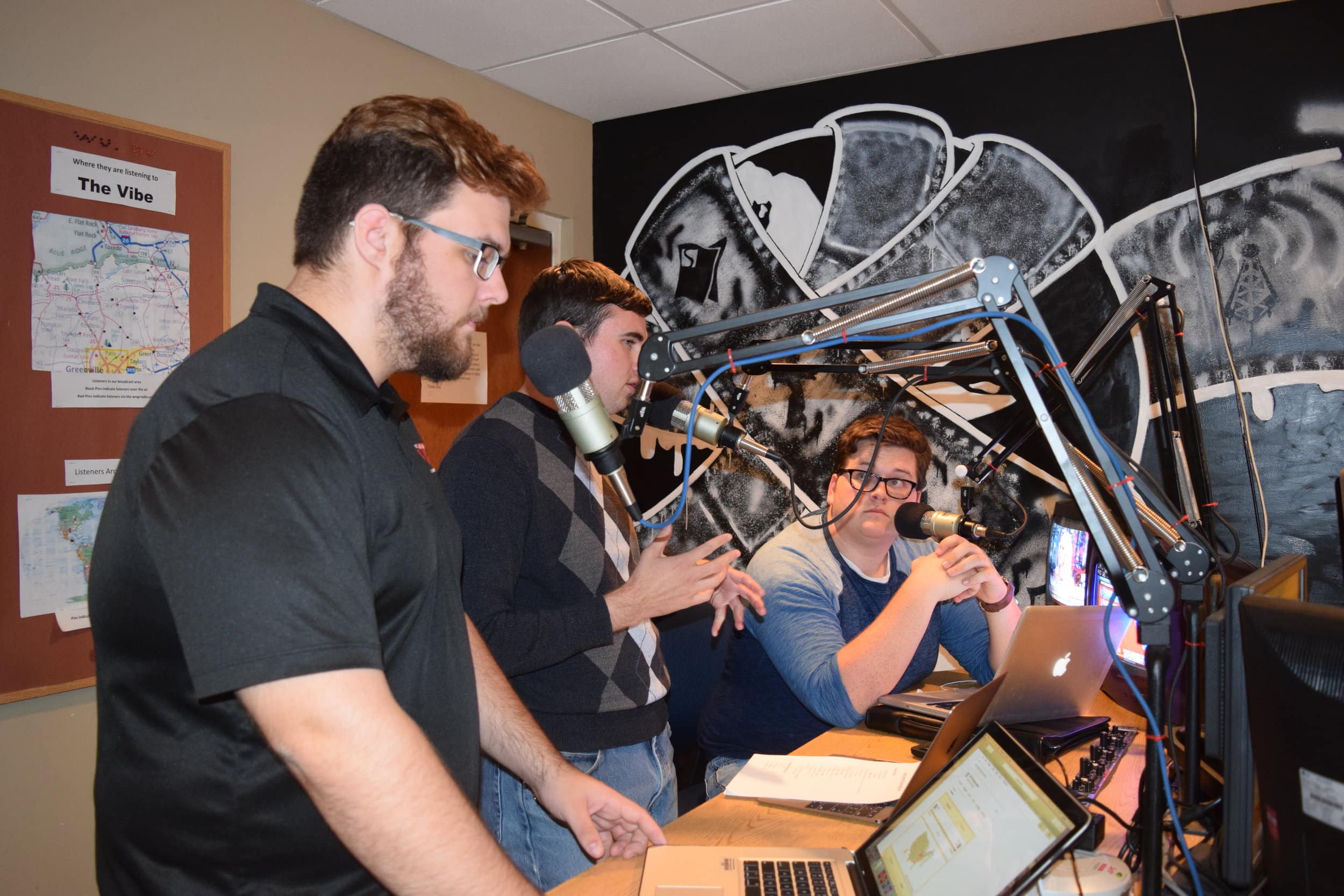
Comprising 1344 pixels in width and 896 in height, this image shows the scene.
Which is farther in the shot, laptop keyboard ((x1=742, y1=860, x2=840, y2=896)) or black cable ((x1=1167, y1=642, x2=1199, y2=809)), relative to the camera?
laptop keyboard ((x1=742, y1=860, x2=840, y2=896))

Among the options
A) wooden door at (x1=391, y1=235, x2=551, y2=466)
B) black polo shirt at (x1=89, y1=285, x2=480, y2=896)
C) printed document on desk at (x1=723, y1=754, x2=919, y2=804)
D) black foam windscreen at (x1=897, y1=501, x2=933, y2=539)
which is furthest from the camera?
wooden door at (x1=391, y1=235, x2=551, y2=466)

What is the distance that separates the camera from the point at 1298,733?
0.94 m

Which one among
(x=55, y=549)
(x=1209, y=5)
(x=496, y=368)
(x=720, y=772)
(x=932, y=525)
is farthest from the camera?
(x=496, y=368)

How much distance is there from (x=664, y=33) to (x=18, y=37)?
1863 millimetres

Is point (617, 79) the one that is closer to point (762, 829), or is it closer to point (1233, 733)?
point (762, 829)

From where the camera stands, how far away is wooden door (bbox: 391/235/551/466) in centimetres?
353

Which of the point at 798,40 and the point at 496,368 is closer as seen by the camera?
the point at 798,40

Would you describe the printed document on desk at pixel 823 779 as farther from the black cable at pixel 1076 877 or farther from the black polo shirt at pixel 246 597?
the black polo shirt at pixel 246 597

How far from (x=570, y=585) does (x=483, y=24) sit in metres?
2.10

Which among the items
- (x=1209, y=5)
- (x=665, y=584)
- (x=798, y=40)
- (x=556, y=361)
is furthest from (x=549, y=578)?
(x=1209, y=5)

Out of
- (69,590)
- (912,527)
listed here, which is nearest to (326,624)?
(912,527)

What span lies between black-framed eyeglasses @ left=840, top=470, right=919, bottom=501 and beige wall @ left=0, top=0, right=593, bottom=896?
1.83 m

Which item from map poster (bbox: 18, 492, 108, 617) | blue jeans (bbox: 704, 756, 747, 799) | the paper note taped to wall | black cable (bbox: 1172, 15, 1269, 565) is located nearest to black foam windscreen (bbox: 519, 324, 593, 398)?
blue jeans (bbox: 704, 756, 747, 799)

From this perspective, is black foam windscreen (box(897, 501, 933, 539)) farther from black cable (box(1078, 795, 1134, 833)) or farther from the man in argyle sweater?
black cable (box(1078, 795, 1134, 833))
